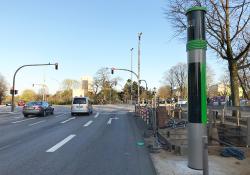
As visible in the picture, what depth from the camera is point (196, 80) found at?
847 centimetres

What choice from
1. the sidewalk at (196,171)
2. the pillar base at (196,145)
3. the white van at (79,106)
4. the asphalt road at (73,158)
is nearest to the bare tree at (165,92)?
the white van at (79,106)

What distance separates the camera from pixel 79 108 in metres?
35.4

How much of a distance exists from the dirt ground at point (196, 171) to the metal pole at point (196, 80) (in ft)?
1.42

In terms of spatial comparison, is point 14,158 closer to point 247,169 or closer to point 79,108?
point 247,169

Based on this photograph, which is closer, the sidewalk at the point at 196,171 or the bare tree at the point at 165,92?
the sidewalk at the point at 196,171

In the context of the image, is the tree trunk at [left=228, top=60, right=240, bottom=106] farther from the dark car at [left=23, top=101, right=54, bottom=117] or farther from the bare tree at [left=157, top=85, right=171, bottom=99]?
the bare tree at [left=157, top=85, right=171, bottom=99]

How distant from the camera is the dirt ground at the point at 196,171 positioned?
785cm

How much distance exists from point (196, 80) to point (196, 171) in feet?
7.05

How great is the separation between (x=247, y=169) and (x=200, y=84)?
7.49ft

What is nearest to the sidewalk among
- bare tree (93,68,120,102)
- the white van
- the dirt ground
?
the dirt ground

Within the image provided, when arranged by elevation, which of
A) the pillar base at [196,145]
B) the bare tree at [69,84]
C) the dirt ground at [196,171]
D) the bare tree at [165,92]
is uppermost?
the bare tree at [69,84]

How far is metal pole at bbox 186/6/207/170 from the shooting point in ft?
27.3

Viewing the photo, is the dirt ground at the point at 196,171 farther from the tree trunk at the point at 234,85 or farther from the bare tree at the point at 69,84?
the bare tree at the point at 69,84

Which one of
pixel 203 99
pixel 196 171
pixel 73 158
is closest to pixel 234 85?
pixel 203 99
